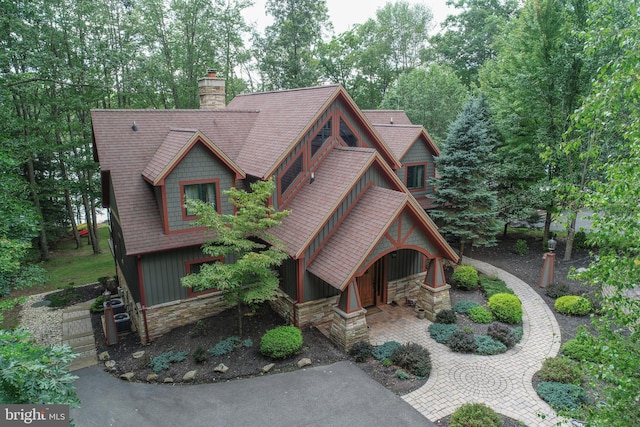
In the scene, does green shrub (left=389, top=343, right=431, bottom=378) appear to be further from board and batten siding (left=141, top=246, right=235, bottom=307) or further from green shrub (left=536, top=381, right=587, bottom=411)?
board and batten siding (left=141, top=246, right=235, bottom=307)

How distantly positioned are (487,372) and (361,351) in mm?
3969

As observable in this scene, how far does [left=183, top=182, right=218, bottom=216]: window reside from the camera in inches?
608

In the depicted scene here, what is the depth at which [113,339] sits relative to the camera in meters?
15.4

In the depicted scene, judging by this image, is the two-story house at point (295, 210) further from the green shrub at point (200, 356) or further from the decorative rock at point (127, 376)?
the green shrub at point (200, 356)

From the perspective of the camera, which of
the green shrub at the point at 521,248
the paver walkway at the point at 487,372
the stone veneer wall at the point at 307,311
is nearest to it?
the paver walkway at the point at 487,372

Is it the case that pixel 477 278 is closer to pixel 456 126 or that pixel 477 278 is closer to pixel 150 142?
pixel 456 126

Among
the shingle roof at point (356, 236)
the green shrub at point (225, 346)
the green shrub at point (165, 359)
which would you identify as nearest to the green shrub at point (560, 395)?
the shingle roof at point (356, 236)

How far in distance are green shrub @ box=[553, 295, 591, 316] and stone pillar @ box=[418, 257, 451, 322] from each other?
15.1 feet

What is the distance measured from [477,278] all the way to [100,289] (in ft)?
61.3

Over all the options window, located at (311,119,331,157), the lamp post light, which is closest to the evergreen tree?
the lamp post light

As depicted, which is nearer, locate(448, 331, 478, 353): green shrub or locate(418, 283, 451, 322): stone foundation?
locate(448, 331, 478, 353): green shrub

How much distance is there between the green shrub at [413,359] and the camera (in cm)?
1273

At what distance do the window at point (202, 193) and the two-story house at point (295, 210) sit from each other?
39mm

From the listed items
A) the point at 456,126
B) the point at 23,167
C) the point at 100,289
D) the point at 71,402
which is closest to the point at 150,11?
the point at 23,167
